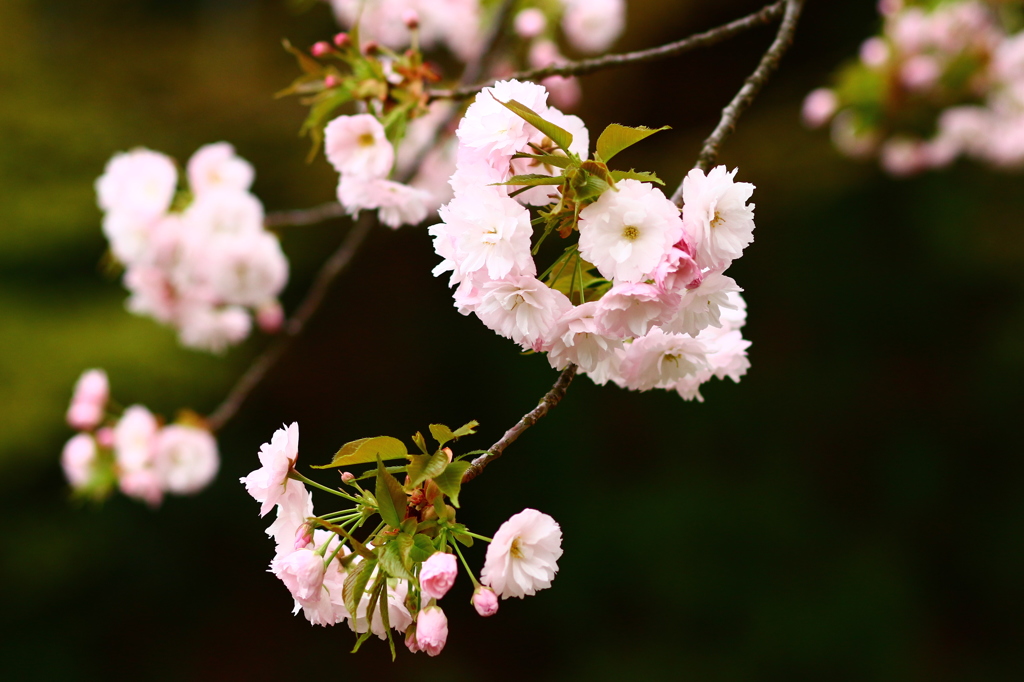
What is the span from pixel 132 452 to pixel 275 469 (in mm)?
1356

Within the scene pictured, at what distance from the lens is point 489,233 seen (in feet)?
2.06

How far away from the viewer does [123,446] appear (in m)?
1.86

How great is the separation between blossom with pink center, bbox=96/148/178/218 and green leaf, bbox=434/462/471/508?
1.12 metres

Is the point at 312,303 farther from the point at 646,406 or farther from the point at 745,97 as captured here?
the point at 646,406

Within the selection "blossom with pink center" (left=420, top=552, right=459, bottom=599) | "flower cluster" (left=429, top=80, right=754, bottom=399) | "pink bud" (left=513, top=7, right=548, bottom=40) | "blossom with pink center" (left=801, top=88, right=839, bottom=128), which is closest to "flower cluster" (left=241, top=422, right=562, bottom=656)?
"blossom with pink center" (left=420, top=552, right=459, bottom=599)

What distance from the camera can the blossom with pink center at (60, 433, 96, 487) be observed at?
1839mm

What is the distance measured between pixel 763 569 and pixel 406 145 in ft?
10.1

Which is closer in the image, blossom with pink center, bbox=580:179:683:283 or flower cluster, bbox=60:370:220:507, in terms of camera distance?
blossom with pink center, bbox=580:179:683:283

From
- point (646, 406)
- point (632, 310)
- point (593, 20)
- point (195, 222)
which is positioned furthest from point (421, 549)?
point (646, 406)

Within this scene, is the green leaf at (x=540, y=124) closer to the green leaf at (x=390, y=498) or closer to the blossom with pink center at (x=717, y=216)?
the blossom with pink center at (x=717, y=216)

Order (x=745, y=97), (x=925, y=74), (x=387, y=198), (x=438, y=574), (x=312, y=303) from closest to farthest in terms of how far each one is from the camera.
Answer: (x=438, y=574)
(x=745, y=97)
(x=387, y=198)
(x=312, y=303)
(x=925, y=74)

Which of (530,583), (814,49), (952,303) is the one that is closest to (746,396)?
(952,303)

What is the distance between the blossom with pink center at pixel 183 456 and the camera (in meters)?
1.87

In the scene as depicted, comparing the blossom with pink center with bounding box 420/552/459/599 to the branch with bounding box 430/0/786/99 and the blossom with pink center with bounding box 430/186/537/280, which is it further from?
the branch with bounding box 430/0/786/99
